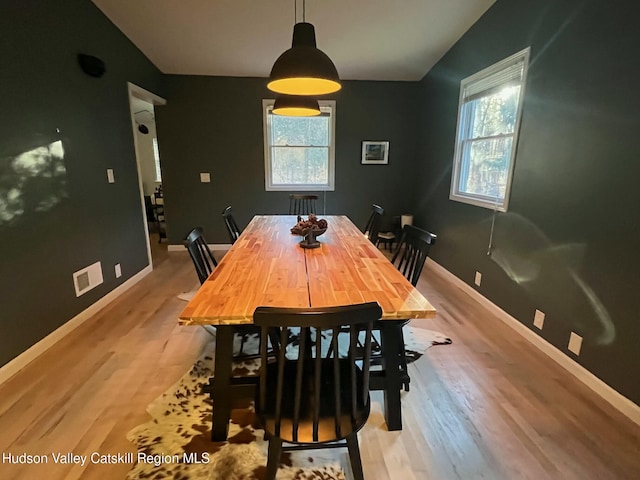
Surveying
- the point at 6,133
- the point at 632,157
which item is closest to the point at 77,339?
the point at 6,133

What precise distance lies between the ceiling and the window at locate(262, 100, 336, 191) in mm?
744

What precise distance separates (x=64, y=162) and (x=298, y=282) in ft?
7.82

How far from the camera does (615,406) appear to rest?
6.08 ft

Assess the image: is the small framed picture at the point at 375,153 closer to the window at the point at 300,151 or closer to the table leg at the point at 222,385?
the window at the point at 300,151

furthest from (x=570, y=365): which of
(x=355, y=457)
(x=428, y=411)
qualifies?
(x=355, y=457)

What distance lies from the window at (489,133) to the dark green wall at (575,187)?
0.11 m

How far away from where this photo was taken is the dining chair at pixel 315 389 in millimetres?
976

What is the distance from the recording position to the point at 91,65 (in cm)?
291

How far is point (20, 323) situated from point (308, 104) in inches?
101

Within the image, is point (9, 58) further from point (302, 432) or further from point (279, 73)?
point (302, 432)

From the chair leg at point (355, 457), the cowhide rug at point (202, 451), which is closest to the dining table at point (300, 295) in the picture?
the cowhide rug at point (202, 451)

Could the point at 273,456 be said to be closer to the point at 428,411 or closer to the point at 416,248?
the point at 428,411

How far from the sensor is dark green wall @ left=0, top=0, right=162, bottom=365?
7.03 ft

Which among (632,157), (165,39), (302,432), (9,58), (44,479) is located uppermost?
(165,39)
